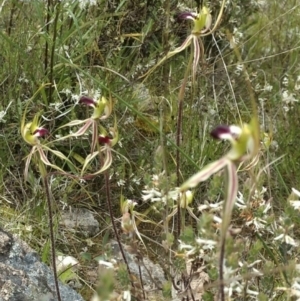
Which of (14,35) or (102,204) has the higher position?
(14,35)

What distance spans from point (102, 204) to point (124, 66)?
669 millimetres

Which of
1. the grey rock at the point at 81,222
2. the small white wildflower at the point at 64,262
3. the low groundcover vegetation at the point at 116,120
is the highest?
the low groundcover vegetation at the point at 116,120

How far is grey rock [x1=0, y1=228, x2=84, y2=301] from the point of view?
1.37 m

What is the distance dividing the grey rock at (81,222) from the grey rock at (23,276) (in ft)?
1.78

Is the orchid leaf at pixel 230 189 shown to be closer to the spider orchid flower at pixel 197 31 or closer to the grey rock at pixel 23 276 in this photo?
the spider orchid flower at pixel 197 31

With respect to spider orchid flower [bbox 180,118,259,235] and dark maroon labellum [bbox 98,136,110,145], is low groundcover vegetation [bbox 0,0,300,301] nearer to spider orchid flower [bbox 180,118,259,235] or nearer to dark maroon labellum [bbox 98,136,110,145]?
dark maroon labellum [bbox 98,136,110,145]

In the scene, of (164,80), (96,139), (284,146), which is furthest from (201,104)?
(96,139)

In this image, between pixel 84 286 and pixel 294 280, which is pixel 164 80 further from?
pixel 294 280

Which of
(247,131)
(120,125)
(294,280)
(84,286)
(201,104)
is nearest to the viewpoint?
(247,131)

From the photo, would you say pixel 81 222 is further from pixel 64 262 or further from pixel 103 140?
pixel 103 140

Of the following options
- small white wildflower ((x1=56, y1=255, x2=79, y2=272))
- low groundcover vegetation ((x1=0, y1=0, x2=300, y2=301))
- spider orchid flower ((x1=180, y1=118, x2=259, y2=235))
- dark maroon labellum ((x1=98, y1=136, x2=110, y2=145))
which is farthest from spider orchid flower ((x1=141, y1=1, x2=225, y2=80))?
small white wildflower ((x1=56, y1=255, x2=79, y2=272))

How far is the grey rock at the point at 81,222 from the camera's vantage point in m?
2.09

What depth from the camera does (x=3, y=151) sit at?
89.0 inches

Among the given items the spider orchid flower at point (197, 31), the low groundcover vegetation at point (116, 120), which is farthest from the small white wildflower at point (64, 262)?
the spider orchid flower at point (197, 31)
